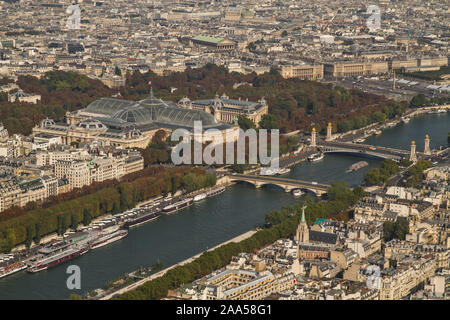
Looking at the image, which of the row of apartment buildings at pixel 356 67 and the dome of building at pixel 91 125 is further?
the row of apartment buildings at pixel 356 67

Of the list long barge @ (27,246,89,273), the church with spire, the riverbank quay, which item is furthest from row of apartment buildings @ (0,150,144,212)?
the church with spire

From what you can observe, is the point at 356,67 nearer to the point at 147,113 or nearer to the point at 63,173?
the point at 147,113

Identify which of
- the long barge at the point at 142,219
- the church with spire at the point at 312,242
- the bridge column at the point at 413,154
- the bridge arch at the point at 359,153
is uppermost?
the church with spire at the point at 312,242

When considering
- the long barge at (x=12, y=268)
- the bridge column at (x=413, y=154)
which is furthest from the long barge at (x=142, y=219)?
the bridge column at (x=413, y=154)

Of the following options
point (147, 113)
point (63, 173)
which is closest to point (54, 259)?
point (63, 173)

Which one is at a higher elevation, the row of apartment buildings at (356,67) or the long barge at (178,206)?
the row of apartment buildings at (356,67)

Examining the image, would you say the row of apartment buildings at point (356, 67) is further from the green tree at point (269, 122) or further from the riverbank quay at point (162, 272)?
the riverbank quay at point (162, 272)

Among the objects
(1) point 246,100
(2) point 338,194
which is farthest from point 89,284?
(1) point 246,100
